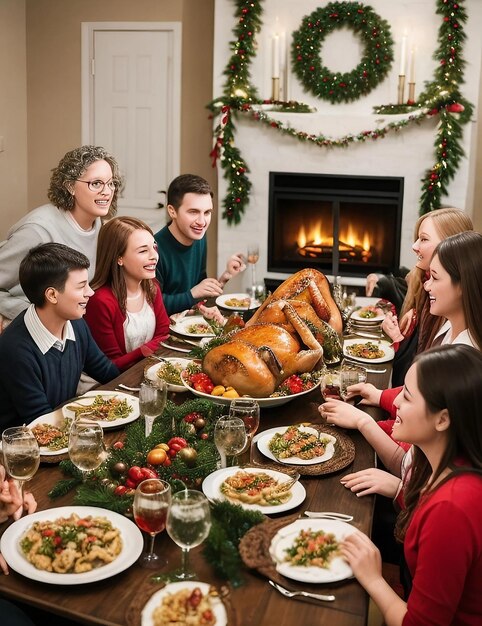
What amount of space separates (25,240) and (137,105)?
3.33m

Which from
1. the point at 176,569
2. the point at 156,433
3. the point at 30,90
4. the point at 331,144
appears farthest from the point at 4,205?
the point at 176,569

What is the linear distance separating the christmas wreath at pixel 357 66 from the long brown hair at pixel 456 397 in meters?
4.74

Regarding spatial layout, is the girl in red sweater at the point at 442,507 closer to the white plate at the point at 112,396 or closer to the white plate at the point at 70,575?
the white plate at the point at 70,575

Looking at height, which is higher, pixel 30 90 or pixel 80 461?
pixel 30 90

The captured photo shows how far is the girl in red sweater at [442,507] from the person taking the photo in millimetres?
1415

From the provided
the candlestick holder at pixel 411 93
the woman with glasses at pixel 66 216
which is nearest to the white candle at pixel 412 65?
the candlestick holder at pixel 411 93

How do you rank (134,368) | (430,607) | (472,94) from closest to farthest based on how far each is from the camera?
1. (430,607)
2. (134,368)
3. (472,94)

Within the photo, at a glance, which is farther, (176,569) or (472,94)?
(472,94)

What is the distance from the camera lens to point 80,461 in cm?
175

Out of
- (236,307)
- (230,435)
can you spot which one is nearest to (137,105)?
(236,307)

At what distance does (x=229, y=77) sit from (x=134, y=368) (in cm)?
393

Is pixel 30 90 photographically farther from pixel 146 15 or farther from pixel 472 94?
pixel 472 94

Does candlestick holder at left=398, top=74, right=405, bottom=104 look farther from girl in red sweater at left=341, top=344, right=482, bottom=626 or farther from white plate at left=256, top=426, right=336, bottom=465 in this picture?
girl in red sweater at left=341, top=344, right=482, bottom=626

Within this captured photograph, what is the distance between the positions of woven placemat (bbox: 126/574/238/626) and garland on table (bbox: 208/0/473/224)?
15.8ft
